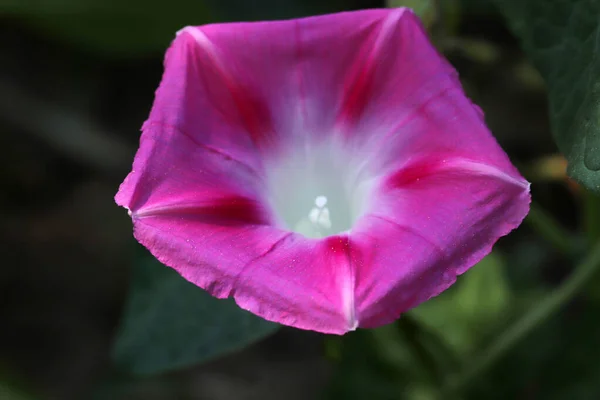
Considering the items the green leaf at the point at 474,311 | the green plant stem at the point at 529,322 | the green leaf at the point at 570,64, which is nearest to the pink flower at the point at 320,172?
the green leaf at the point at 570,64

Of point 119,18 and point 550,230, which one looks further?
point 119,18

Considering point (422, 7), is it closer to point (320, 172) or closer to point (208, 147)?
point (320, 172)

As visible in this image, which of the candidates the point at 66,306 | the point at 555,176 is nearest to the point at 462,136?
the point at 555,176

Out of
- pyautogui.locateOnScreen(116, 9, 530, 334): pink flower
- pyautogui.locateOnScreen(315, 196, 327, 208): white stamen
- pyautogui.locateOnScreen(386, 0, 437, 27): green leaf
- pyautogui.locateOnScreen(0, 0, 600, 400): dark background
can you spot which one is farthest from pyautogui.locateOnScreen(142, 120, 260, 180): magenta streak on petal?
pyautogui.locateOnScreen(0, 0, 600, 400): dark background

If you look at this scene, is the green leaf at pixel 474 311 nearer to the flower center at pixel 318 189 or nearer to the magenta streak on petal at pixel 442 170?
the flower center at pixel 318 189

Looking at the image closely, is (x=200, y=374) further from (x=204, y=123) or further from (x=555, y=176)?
(x=204, y=123)

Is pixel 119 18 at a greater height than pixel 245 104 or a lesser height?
lesser

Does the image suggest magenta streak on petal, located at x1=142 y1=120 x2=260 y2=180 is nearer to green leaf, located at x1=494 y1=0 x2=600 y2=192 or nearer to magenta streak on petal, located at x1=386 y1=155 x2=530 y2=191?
magenta streak on petal, located at x1=386 y1=155 x2=530 y2=191

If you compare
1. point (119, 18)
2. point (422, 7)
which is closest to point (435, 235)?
point (422, 7)
